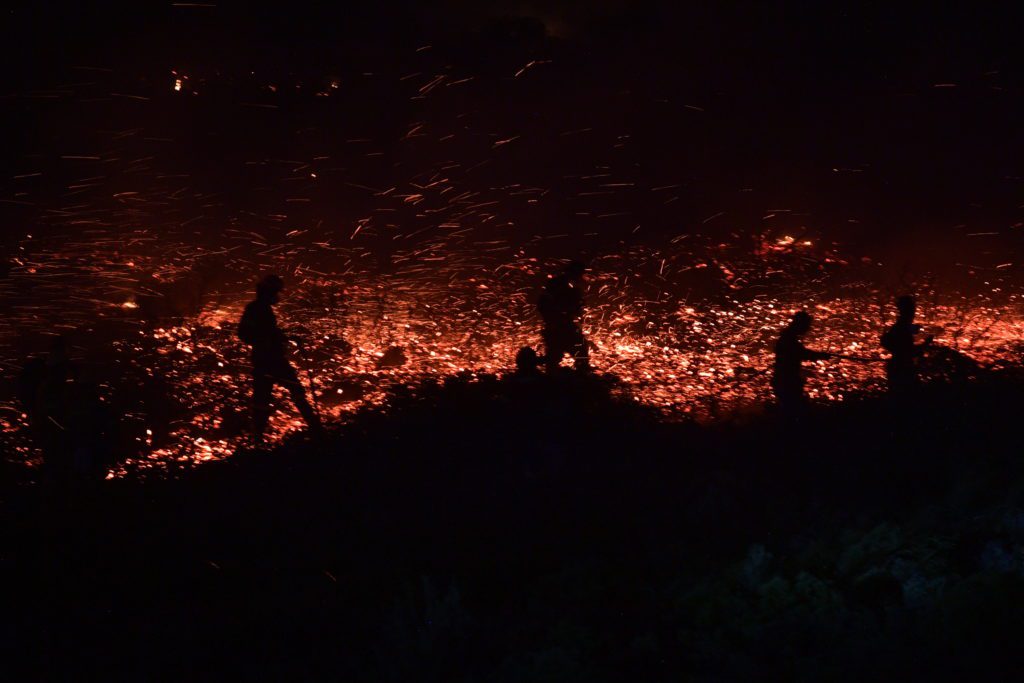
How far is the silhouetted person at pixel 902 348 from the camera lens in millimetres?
7145

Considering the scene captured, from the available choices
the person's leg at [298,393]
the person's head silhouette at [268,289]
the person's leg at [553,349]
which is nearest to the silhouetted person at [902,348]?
the person's leg at [553,349]

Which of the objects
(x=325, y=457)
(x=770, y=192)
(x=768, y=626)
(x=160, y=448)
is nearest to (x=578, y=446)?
(x=325, y=457)

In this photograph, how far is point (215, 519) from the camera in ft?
18.4

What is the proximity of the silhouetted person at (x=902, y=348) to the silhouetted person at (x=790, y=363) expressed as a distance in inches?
27.3

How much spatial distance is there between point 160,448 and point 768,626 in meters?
4.53

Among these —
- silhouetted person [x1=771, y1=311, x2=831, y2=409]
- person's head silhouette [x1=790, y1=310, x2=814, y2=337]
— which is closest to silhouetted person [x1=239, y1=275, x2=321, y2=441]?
silhouetted person [x1=771, y1=311, x2=831, y2=409]

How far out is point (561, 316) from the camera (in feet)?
25.0

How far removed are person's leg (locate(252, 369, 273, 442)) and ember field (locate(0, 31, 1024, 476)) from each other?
0.56 ft

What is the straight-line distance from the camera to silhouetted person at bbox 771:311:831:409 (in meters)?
6.97

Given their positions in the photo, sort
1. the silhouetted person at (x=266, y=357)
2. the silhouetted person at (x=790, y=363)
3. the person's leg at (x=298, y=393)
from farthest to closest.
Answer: the silhouetted person at (x=790, y=363) < the person's leg at (x=298, y=393) < the silhouetted person at (x=266, y=357)

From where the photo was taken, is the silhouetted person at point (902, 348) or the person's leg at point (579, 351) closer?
the silhouetted person at point (902, 348)

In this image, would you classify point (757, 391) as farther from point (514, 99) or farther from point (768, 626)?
point (514, 99)

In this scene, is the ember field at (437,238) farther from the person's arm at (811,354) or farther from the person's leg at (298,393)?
the person's arm at (811,354)

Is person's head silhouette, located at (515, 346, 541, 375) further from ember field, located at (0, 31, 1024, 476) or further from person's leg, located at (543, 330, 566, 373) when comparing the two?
ember field, located at (0, 31, 1024, 476)
